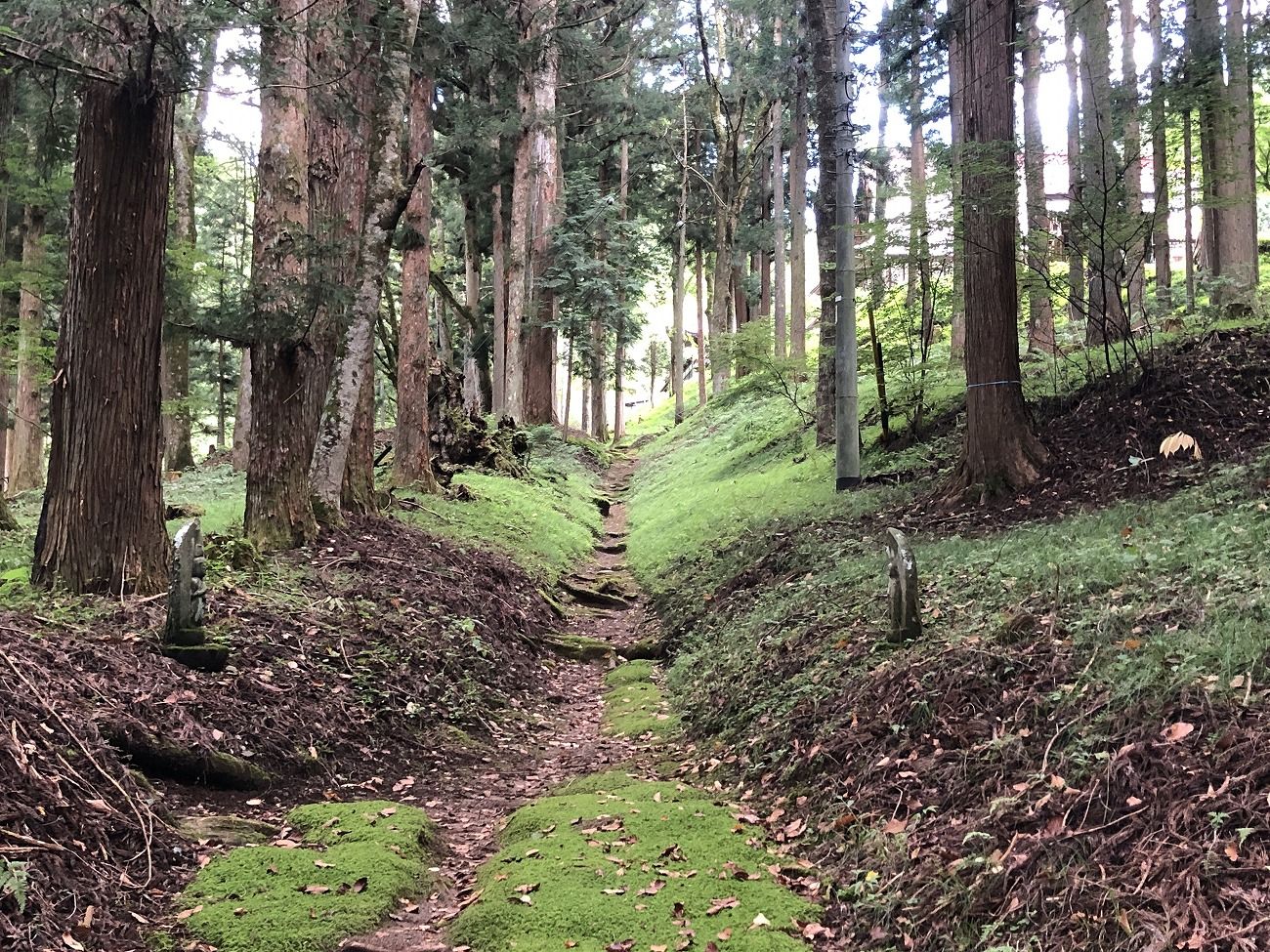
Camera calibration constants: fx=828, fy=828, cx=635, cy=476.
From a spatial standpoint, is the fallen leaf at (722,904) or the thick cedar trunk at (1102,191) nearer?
the fallen leaf at (722,904)

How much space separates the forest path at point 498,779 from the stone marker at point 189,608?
1591mm

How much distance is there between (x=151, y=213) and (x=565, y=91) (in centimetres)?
2025

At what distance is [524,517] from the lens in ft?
48.2

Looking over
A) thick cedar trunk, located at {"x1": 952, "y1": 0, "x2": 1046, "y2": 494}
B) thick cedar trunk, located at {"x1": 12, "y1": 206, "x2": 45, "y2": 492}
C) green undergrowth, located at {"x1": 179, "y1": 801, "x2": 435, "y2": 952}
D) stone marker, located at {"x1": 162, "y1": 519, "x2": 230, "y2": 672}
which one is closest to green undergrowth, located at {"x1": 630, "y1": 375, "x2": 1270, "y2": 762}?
thick cedar trunk, located at {"x1": 952, "y1": 0, "x2": 1046, "y2": 494}

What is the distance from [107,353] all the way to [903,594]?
615 cm

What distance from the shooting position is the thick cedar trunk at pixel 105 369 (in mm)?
6215

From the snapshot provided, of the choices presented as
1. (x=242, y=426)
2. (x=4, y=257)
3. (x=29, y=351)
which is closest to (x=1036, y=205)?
(x=29, y=351)

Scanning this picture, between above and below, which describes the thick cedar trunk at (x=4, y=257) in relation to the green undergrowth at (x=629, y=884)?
above

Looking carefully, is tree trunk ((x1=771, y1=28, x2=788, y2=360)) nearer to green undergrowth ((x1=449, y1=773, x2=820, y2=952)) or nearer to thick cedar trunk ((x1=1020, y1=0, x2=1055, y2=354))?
thick cedar trunk ((x1=1020, y1=0, x2=1055, y2=354))

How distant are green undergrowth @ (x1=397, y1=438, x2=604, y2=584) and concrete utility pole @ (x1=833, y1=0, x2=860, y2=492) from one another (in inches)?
185

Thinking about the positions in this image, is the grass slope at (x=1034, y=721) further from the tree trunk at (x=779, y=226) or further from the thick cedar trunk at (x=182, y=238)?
the tree trunk at (x=779, y=226)

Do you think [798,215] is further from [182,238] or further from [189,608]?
[189,608]

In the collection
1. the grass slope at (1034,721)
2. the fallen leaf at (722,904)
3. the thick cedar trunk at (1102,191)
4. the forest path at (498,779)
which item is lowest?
the forest path at (498,779)

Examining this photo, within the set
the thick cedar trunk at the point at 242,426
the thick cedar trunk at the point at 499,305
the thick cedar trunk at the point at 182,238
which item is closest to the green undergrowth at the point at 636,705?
the thick cedar trunk at the point at 242,426
